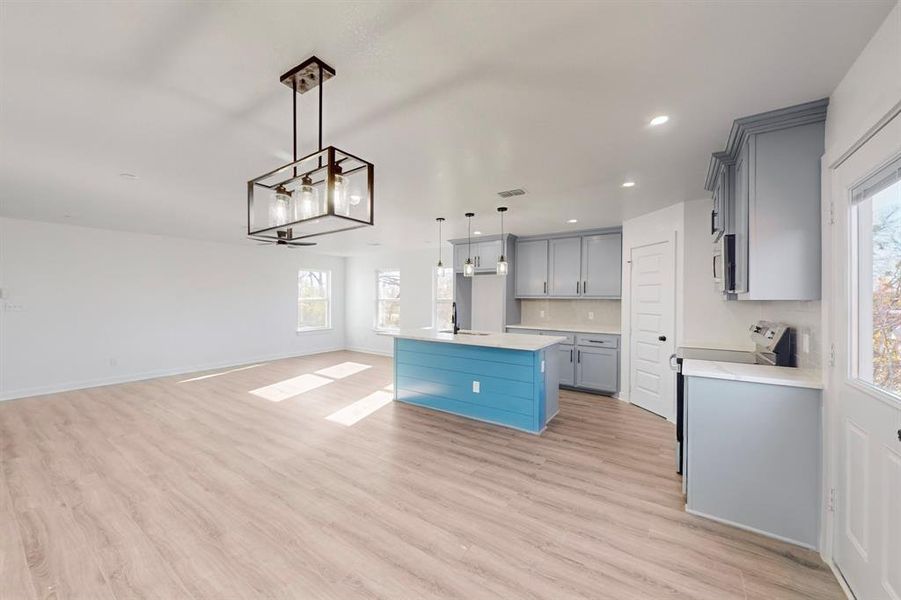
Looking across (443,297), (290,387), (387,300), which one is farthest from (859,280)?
(387,300)

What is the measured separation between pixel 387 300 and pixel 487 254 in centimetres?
332

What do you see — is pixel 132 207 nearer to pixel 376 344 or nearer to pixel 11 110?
pixel 11 110

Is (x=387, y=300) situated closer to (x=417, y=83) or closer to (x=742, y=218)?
(x=417, y=83)

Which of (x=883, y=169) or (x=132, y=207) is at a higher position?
(x=132, y=207)

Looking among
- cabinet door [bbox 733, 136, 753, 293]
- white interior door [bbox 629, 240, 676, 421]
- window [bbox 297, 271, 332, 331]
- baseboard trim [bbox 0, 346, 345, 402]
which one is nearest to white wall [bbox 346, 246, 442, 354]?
window [bbox 297, 271, 332, 331]

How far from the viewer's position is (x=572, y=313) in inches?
235

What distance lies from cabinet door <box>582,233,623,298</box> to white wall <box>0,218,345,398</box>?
6384 mm

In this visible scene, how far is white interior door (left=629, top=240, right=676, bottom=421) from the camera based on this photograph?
4086 mm

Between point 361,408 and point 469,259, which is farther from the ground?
point 469,259

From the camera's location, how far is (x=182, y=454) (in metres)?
3.17

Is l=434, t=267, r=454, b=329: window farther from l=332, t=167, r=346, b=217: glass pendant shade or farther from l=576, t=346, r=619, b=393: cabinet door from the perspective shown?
l=332, t=167, r=346, b=217: glass pendant shade

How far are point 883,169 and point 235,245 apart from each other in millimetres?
8431

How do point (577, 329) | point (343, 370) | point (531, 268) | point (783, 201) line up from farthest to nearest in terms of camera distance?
point (343, 370) → point (531, 268) → point (577, 329) → point (783, 201)

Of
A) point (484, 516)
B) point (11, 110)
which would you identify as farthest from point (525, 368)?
point (11, 110)
